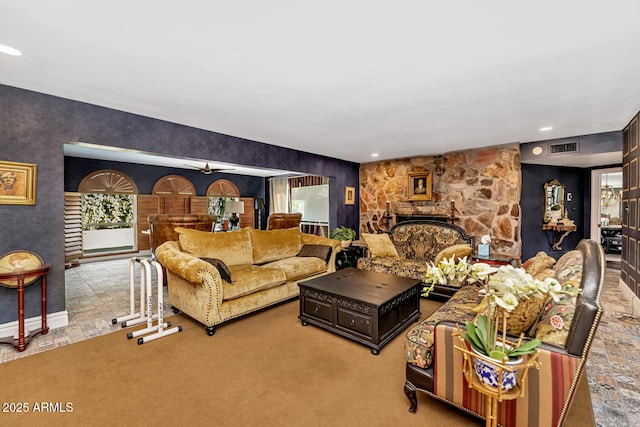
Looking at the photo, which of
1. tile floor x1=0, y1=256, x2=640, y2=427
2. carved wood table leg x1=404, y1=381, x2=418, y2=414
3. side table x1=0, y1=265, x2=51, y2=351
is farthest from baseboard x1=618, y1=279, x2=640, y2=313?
side table x1=0, y1=265, x2=51, y2=351

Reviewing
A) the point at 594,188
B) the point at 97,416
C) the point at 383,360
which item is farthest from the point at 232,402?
the point at 594,188

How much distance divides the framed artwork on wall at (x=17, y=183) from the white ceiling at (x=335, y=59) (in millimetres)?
779

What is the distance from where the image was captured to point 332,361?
2465mm

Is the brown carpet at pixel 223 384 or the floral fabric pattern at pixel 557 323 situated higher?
the floral fabric pattern at pixel 557 323

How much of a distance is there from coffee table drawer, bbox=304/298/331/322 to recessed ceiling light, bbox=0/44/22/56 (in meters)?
3.22

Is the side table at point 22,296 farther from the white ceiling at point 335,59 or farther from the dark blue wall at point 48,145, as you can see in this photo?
the white ceiling at point 335,59

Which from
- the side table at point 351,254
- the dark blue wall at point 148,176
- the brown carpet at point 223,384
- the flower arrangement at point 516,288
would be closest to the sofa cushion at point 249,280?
the brown carpet at point 223,384

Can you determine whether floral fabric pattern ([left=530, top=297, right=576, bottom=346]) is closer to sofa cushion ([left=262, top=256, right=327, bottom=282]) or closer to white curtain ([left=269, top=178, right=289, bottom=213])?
sofa cushion ([left=262, top=256, right=327, bottom=282])

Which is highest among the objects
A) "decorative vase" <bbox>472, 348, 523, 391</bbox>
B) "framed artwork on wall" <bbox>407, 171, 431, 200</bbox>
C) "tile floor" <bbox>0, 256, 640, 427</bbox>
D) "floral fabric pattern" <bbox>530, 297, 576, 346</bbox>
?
"framed artwork on wall" <bbox>407, 171, 431, 200</bbox>

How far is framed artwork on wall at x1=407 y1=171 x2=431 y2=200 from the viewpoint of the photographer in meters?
5.86

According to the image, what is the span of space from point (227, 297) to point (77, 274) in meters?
4.26

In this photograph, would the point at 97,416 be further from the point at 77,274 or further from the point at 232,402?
the point at 77,274

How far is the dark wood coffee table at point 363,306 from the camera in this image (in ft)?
8.79

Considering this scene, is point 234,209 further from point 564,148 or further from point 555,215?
point 555,215
